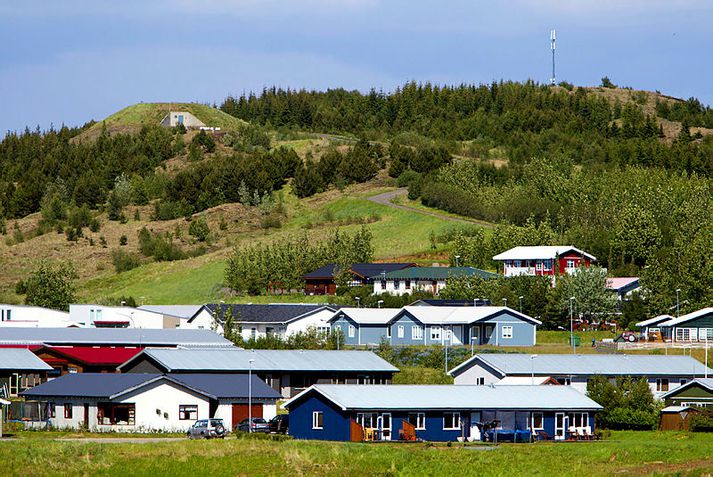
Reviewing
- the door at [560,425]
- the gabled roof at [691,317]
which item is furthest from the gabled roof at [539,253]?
the door at [560,425]

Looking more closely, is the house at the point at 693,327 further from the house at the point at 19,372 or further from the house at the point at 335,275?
the house at the point at 19,372

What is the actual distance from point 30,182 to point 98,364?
356 feet

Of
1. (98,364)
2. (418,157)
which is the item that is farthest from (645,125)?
(98,364)

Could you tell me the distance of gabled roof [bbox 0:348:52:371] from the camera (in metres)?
67.6

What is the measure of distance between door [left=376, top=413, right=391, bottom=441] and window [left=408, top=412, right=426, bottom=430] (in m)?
0.90

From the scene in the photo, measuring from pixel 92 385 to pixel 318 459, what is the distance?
54.7 feet

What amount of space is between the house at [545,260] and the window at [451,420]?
54.2 m

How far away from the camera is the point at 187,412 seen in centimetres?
5966

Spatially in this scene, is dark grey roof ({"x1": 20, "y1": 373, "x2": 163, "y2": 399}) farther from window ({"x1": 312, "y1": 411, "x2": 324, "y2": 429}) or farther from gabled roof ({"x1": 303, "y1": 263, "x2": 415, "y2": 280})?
gabled roof ({"x1": 303, "y1": 263, "x2": 415, "y2": 280})

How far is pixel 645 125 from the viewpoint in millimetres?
193375

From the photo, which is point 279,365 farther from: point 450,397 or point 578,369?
point 578,369

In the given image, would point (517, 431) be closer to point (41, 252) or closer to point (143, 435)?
point (143, 435)

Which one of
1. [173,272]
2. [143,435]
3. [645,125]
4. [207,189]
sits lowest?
[143,435]

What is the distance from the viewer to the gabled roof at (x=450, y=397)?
182 ft
